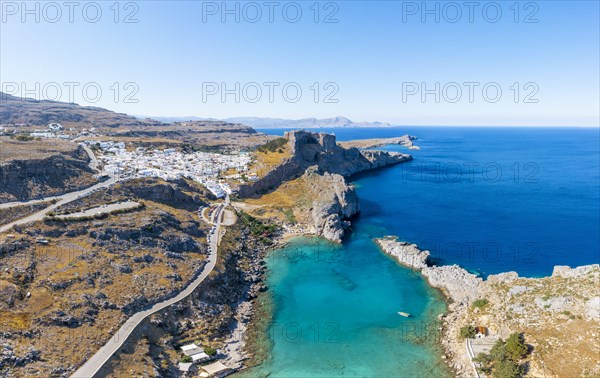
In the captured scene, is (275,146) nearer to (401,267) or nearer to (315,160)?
(315,160)

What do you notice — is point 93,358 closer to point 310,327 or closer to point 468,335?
point 310,327

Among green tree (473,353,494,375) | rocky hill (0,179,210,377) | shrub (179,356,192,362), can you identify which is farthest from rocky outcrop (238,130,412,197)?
green tree (473,353,494,375)

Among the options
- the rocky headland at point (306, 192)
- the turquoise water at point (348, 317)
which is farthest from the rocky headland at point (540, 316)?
the rocky headland at point (306, 192)

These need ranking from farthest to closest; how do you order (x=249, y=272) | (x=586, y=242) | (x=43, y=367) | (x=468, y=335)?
1. (x=586, y=242)
2. (x=249, y=272)
3. (x=468, y=335)
4. (x=43, y=367)

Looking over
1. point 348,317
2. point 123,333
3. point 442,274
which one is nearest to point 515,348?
point 348,317

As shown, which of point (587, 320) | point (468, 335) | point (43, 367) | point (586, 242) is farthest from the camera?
point (586, 242)

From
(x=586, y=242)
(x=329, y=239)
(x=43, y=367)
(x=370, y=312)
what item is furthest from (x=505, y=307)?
(x=43, y=367)

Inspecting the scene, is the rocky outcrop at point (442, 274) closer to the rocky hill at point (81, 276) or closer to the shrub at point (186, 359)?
the rocky hill at point (81, 276)
